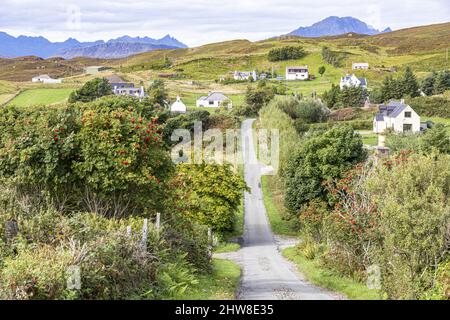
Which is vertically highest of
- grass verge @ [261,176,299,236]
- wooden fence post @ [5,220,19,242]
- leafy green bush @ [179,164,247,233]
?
wooden fence post @ [5,220,19,242]

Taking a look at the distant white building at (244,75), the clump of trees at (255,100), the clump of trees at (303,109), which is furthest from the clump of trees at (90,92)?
the distant white building at (244,75)

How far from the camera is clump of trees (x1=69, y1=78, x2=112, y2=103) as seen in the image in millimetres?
86550

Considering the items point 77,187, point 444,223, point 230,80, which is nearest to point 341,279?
point 444,223

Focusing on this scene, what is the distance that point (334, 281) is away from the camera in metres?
19.2

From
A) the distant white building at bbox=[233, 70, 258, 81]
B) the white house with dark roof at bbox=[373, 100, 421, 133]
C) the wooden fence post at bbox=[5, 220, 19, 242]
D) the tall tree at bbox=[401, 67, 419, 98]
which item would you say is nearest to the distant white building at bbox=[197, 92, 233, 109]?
the tall tree at bbox=[401, 67, 419, 98]

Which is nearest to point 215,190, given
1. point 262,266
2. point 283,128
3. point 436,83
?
point 262,266

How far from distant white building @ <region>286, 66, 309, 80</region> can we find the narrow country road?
230 feet

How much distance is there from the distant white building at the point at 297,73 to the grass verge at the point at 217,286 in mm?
109424

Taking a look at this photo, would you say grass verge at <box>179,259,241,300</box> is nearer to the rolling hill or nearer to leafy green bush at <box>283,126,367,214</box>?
leafy green bush at <box>283,126,367,214</box>

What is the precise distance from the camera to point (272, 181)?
5775 centimetres

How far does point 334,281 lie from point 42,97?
8526 cm

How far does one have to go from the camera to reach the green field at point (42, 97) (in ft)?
295

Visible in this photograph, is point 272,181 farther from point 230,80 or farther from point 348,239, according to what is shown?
point 230,80
